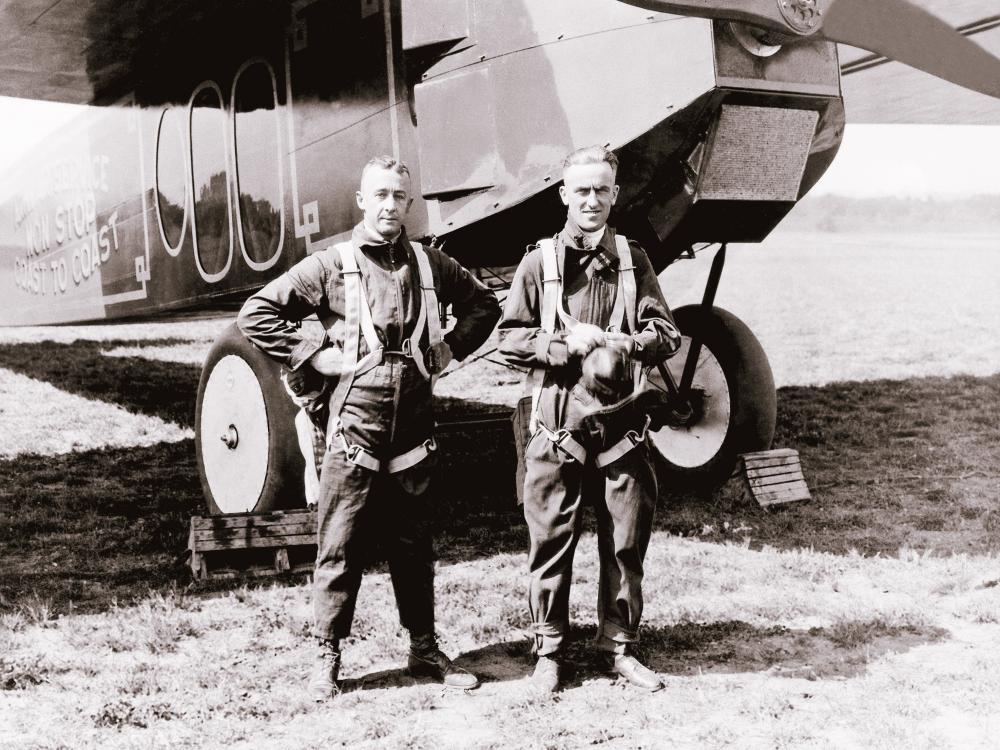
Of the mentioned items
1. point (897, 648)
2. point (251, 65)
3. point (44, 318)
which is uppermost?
point (251, 65)

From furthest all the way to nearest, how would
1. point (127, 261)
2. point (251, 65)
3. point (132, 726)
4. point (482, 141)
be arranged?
point (127, 261)
point (251, 65)
point (482, 141)
point (132, 726)

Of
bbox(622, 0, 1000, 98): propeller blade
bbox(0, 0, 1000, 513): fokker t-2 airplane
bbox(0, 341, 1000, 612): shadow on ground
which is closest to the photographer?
bbox(622, 0, 1000, 98): propeller blade

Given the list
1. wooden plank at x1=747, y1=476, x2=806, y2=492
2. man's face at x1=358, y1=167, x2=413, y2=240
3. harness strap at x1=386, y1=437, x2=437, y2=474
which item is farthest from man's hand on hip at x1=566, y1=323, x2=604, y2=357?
wooden plank at x1=747, y1=476, x2=806, y2=492

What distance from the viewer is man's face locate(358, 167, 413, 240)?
10.4ft

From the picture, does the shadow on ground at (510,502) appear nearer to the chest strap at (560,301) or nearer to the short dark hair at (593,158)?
the chest strap at (560,301)

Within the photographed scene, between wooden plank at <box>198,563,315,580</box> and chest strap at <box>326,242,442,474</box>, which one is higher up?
chest strap at <box>326,242,442,474</box>

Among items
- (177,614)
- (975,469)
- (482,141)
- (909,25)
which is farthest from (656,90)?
(975,469)

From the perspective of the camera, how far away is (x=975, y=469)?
21.7ft

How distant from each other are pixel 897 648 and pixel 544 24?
279 cm

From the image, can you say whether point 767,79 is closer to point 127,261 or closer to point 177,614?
point 177,614

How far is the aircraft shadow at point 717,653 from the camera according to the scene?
3287mm

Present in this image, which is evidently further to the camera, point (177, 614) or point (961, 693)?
point (177, 614)

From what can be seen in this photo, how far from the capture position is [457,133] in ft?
14.8

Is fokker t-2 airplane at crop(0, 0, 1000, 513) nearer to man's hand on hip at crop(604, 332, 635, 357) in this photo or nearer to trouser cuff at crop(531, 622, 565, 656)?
man's hand on hip at crop(604, 332, 635, 357)
